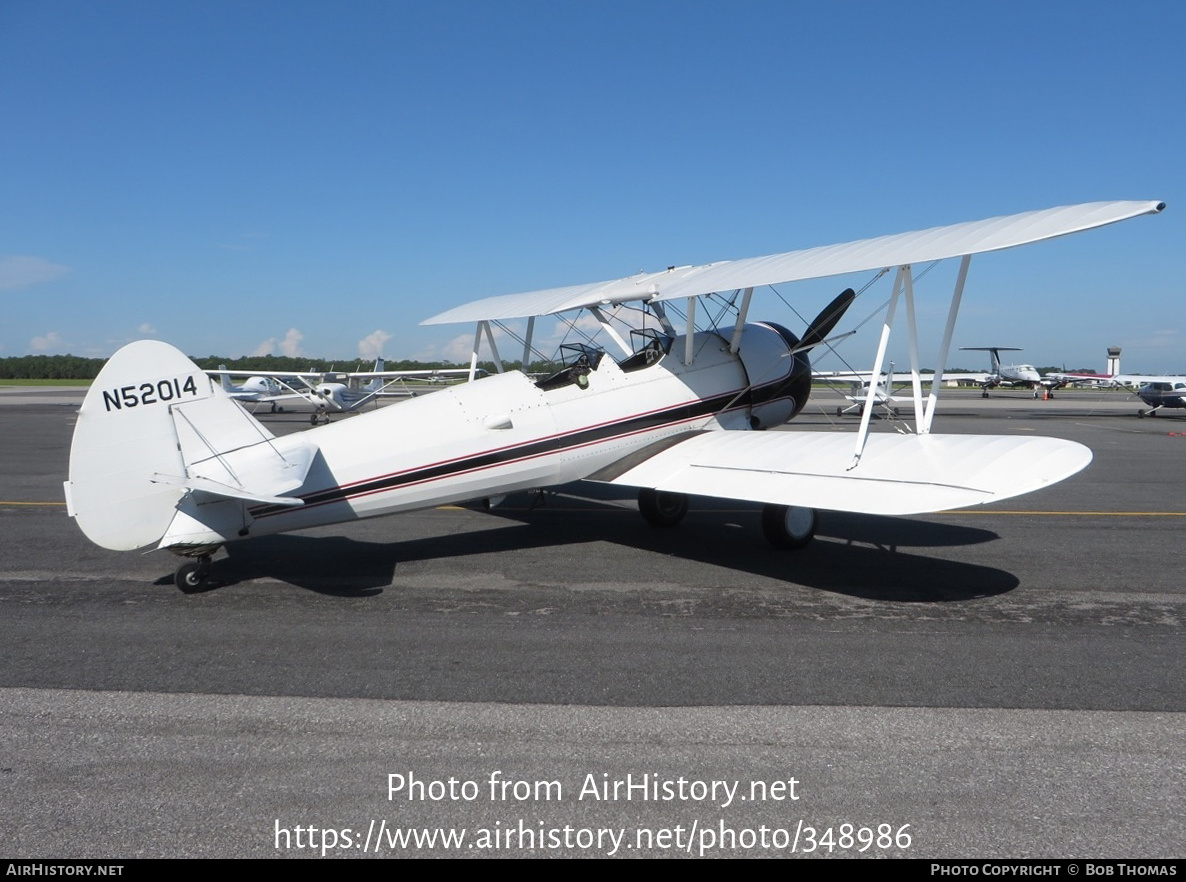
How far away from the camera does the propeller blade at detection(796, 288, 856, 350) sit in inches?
431

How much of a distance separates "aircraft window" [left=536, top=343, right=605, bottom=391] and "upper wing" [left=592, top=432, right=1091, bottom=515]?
1063mm

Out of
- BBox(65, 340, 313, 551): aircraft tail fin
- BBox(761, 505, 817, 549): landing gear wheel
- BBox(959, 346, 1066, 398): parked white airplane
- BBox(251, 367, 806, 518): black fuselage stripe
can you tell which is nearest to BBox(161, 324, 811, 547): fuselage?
BBox(251, 367, 806, 518): black fuselage stripe

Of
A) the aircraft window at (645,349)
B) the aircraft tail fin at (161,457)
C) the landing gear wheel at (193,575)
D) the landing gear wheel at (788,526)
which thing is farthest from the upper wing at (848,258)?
the landing gear wheel at (193,575)

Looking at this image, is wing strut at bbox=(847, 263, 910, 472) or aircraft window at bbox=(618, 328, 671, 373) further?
aircraft window at bbox=(618, 328, 671, 373)

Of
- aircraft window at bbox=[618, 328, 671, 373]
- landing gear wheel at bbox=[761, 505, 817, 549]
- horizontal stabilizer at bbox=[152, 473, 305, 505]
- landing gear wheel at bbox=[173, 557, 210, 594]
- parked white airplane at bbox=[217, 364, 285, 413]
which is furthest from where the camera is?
parked white airplane at bbox=[217, 364, 285, 413]

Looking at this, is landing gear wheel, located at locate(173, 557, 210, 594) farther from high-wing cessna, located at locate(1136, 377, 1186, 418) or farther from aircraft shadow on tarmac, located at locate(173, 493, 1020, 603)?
high-wing cessna, located at locate(1136, 377, 1186, 418)

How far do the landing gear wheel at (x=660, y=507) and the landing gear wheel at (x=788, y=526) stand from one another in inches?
65.9

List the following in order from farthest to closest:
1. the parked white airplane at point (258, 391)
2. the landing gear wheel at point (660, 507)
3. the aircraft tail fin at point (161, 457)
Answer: the parked white airplane at point (258, 391)
the landing gear wheel at point (660, 507)
the aircraft tail fin at point (161, 457)

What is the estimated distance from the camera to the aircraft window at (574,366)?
A: 9281 mm

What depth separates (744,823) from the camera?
12.0 feet

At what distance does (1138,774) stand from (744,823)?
6.42 feet

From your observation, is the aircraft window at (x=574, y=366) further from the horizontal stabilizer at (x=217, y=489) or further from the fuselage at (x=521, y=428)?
the horizontal stabilizer at (x=217, y=489)

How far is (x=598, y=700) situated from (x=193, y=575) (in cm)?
419
